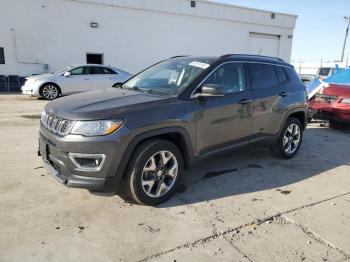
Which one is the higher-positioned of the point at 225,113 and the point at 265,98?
the point at 265,98

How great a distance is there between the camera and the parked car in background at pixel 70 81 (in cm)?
1249

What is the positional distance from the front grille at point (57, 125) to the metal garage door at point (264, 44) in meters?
22.9

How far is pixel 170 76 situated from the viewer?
446 centimetres

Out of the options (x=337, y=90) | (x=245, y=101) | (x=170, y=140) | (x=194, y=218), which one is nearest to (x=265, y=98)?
(x=245, y=101)

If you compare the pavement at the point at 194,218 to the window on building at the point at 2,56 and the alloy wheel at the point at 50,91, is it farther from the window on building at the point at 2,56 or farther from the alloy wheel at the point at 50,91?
the window on building at the point at 2,56

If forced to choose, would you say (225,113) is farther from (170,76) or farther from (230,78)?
(170,76)

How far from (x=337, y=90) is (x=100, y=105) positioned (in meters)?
6.51

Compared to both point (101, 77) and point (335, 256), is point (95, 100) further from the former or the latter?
point (101, 77)

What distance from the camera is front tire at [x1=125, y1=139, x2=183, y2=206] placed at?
3531mm

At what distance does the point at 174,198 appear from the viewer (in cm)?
399

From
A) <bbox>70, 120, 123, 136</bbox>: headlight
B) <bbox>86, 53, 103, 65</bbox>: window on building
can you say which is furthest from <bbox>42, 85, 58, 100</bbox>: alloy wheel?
<bbox>70, 120, 123, 136</bbox>: headlight

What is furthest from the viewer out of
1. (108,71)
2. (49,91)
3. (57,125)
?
(108,71)

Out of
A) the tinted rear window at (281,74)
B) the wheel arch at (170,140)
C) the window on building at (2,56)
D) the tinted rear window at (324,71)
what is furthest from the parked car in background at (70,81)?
the tinted rear window at (324,71)

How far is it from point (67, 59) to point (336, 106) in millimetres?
14611
